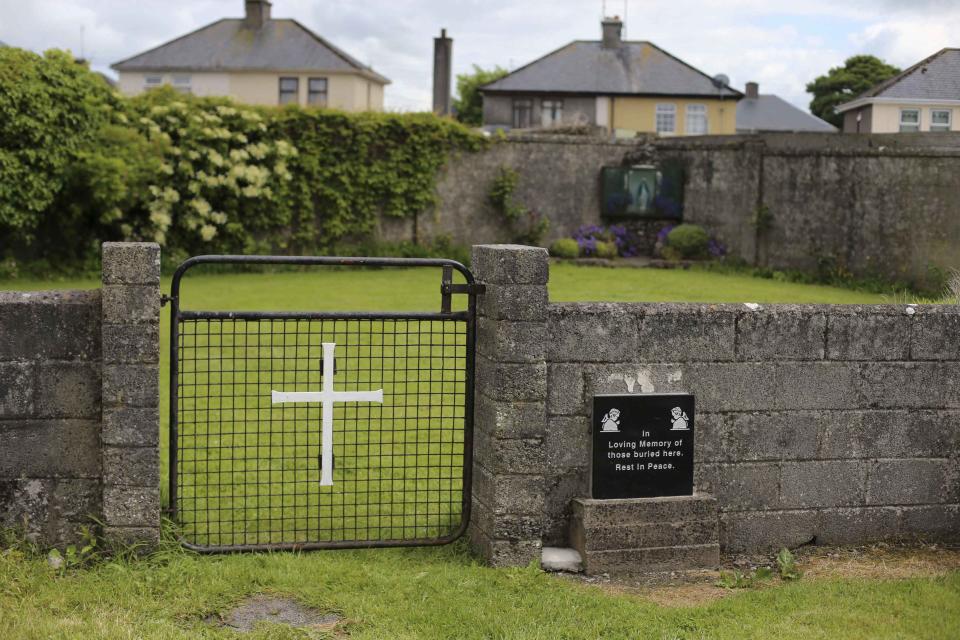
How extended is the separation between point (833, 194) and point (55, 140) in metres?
14.0

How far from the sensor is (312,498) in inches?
267

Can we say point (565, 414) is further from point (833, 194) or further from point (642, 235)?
point (642, 235)

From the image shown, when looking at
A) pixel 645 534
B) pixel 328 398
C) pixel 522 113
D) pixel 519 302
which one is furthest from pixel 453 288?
pixel 522 113

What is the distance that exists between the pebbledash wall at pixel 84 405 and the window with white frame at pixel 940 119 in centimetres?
1808

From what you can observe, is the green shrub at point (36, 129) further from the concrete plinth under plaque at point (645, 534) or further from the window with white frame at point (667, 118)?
the window with white frame at point (667, 118)

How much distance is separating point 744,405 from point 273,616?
9.41 ft

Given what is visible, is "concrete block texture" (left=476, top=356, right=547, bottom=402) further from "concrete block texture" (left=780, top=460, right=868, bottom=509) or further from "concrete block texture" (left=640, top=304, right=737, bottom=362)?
"concrete block texture" (left=780, top=460, right=868, bottom=509)

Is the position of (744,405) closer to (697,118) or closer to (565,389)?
(565,389)

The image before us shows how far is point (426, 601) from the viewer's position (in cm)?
517

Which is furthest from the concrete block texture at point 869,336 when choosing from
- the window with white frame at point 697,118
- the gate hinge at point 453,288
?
the window with white frame at point 697,118

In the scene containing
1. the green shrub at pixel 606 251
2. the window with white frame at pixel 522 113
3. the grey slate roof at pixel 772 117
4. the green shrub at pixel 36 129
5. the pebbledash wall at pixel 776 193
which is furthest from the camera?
the grey slate roof at pixel 772 117

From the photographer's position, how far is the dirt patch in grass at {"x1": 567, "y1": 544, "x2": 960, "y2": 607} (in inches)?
222

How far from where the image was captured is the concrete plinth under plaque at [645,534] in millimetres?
5863

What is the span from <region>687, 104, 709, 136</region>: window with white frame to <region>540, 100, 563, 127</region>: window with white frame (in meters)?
5.46
